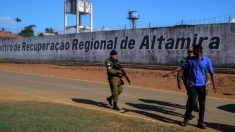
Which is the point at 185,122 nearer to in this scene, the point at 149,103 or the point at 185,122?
the point at 185,122

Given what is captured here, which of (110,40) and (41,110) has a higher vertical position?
(110,40)

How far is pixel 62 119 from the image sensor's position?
939 centimetres

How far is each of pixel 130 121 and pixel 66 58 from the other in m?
28.4

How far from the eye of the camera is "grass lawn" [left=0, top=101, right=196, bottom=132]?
8453 mm

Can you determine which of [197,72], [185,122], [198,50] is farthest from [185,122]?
[198,50]

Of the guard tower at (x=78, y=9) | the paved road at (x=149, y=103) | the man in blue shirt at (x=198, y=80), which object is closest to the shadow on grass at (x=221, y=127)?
the paved road at (x=149, y=103)

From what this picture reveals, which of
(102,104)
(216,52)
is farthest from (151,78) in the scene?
(102,104)

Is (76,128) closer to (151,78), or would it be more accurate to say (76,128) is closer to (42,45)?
(151,78)


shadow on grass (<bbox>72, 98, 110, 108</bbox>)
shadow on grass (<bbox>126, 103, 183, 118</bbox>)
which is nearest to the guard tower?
shadow on grass (<bbox>72, 98, 110, 108</bbox>)

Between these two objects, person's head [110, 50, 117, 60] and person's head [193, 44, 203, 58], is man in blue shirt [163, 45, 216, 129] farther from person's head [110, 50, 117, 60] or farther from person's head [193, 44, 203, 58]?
person's head [110, 50, 117, 60]

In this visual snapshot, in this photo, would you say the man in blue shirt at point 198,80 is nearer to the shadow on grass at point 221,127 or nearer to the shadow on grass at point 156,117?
the shadow on grass at point 221,127

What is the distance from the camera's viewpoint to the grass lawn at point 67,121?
8.45m

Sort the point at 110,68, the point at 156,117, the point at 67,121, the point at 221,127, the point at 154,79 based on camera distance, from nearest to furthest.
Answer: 1. the point at 67,121
2. the point at 221,127
3. the point at 156,117
4. the point at 110,68
5. the point at 154,79

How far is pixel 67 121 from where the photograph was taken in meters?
9.16
